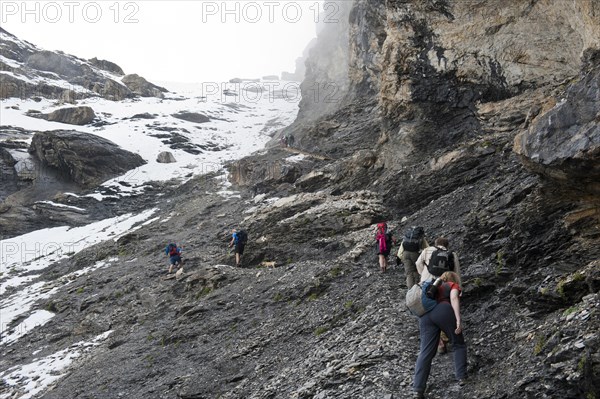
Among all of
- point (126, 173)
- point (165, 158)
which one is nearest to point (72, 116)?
point (165, 158)

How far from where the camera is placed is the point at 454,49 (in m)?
→ 23.6

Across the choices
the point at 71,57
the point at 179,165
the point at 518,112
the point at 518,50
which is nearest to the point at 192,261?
the point at 518,112

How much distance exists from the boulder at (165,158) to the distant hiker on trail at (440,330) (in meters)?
52.6

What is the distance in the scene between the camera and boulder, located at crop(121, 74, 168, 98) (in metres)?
93.4

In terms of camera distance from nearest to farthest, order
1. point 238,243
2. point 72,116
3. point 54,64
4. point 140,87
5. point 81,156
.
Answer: point 238,243, point 81,156, point 72,116, point 54,64, point 140,87

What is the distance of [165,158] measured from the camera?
56.2 metres

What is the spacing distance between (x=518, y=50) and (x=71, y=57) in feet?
323

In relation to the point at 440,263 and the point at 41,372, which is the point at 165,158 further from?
the point at 440,263

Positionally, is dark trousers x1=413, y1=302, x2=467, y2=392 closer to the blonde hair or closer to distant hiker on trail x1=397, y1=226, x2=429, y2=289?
the blonde hair

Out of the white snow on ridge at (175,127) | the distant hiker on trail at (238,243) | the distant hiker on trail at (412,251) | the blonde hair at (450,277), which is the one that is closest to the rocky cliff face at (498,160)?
the distant hiker on trail at (412,251)

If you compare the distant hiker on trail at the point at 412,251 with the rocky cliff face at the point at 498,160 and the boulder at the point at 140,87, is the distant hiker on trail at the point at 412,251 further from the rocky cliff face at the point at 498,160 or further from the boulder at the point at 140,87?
the boulder at the point at 140,87

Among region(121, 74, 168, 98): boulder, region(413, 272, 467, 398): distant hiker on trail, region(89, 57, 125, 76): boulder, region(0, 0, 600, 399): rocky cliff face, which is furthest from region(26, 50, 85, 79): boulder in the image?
region(413, 272, 467, 398): distant hiker on trail

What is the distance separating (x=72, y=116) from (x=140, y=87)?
29.2m

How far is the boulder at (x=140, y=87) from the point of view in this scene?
9338 centimetres
